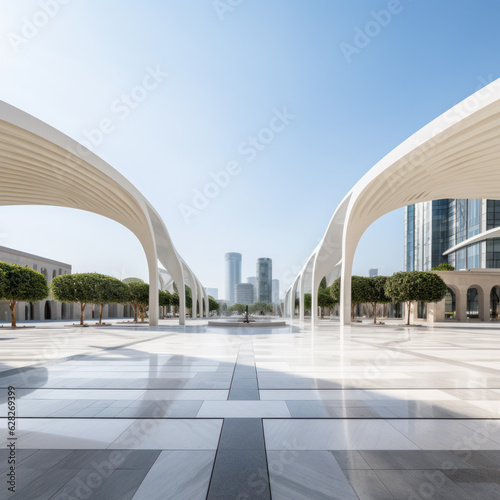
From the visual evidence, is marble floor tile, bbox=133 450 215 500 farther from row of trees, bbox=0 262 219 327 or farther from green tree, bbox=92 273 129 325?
green tree, bbox=92 273 129 325

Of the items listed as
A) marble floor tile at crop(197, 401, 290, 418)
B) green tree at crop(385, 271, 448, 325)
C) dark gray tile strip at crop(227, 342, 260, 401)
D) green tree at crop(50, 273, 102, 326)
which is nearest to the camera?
marble floor tile at crop(197, 401, 290, 418)

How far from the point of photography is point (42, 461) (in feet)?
11.1

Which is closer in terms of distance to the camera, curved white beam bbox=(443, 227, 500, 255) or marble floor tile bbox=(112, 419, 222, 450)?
marble floor tile bbox=(112, 419, 222, 450)

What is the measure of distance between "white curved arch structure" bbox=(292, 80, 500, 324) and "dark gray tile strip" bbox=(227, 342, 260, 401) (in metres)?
11.5

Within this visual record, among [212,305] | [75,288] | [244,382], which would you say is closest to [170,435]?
[244,382]

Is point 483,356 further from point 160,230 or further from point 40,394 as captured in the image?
point 160,230

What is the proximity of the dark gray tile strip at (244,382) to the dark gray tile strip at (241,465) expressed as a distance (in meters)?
1.27

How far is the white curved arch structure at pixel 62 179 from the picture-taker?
13172 millimetres

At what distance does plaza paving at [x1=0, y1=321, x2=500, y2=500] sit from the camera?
2953mm

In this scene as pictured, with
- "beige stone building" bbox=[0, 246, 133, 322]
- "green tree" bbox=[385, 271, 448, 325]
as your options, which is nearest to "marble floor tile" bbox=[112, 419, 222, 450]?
"green tree" bbox=[385, 271, 448, 325]

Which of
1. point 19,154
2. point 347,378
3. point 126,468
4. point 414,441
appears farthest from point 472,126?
point 19,154

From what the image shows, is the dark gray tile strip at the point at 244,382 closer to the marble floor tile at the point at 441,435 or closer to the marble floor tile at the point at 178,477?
the marble floor tile at the point at 178,477

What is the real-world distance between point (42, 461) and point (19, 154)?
1477 cm

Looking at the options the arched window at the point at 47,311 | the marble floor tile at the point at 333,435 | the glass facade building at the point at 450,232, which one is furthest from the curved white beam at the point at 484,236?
the arched window at the point at 47,311
